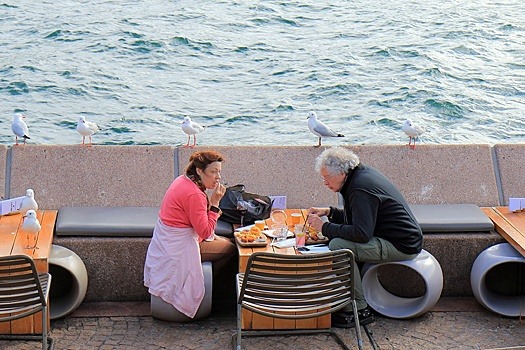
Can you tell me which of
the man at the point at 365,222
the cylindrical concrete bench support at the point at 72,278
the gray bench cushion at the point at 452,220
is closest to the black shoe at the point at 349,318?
the man at the point at 365,222

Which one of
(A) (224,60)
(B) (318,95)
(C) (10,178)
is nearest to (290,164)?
(C) (10,178)

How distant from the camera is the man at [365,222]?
617 centimetres

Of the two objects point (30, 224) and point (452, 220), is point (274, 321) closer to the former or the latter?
point (452, 220)

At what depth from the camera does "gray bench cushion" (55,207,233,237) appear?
663cm

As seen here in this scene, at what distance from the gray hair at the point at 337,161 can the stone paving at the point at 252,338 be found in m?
1.05

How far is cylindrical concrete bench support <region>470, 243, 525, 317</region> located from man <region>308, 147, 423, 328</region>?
58cm

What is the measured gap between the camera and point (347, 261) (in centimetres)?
570

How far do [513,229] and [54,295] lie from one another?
10.7ft

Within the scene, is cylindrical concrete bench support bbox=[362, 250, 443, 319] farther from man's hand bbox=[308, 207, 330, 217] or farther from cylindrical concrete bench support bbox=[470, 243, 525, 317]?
man's hand bbox=[308, 207, 330, 217]

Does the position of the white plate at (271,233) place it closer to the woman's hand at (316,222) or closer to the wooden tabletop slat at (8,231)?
the woman's hand at (316,222)

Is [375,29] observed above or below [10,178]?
below

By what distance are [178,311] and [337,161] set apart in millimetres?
1431

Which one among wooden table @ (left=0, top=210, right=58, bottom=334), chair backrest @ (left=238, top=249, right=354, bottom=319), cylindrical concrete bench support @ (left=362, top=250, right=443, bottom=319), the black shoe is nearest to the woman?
chair backrest @ (left=238, top=249, right=354, bottom=319)

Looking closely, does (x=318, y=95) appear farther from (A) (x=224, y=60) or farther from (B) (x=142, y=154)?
(B) (x=142, y=154)
